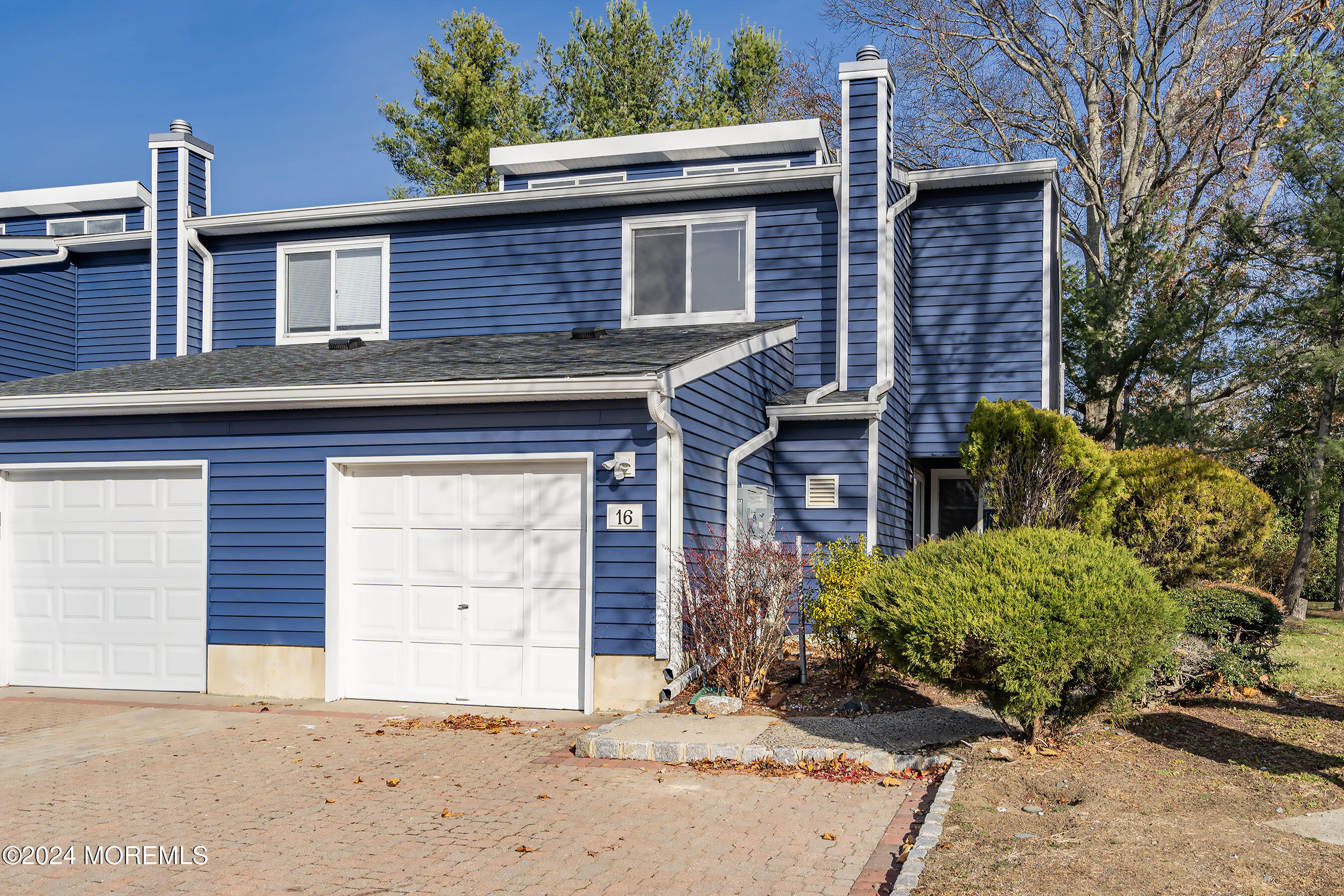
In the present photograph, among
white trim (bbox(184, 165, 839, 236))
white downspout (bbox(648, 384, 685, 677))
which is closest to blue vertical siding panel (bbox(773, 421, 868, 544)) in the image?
white trim (bbox(184, 165, 839, 236))

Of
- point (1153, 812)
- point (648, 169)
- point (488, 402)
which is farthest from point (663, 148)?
point (1153, 812)

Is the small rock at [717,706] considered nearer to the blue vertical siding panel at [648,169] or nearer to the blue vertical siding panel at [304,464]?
the blue vertical siding panel at [304,464]

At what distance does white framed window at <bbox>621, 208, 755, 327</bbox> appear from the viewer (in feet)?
44.1

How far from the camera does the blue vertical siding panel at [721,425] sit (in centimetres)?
975

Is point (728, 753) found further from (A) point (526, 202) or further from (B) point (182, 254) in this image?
(B) point (182, 254)

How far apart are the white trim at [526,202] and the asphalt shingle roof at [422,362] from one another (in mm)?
1716

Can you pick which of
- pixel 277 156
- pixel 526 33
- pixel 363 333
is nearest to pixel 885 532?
pixel 363 333

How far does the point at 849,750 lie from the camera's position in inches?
277

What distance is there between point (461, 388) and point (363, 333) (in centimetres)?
572

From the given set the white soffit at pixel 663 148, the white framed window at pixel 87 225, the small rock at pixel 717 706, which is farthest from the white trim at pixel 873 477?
the white framed window at pixel 87 225

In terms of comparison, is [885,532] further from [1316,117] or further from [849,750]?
[1316,117]

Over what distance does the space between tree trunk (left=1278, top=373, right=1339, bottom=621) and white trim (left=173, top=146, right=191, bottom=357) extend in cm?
1637

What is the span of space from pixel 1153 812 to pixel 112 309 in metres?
16.3

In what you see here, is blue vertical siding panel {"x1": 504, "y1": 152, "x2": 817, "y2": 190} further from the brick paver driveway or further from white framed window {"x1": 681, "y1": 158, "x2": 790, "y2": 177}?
the brick paver driveway
